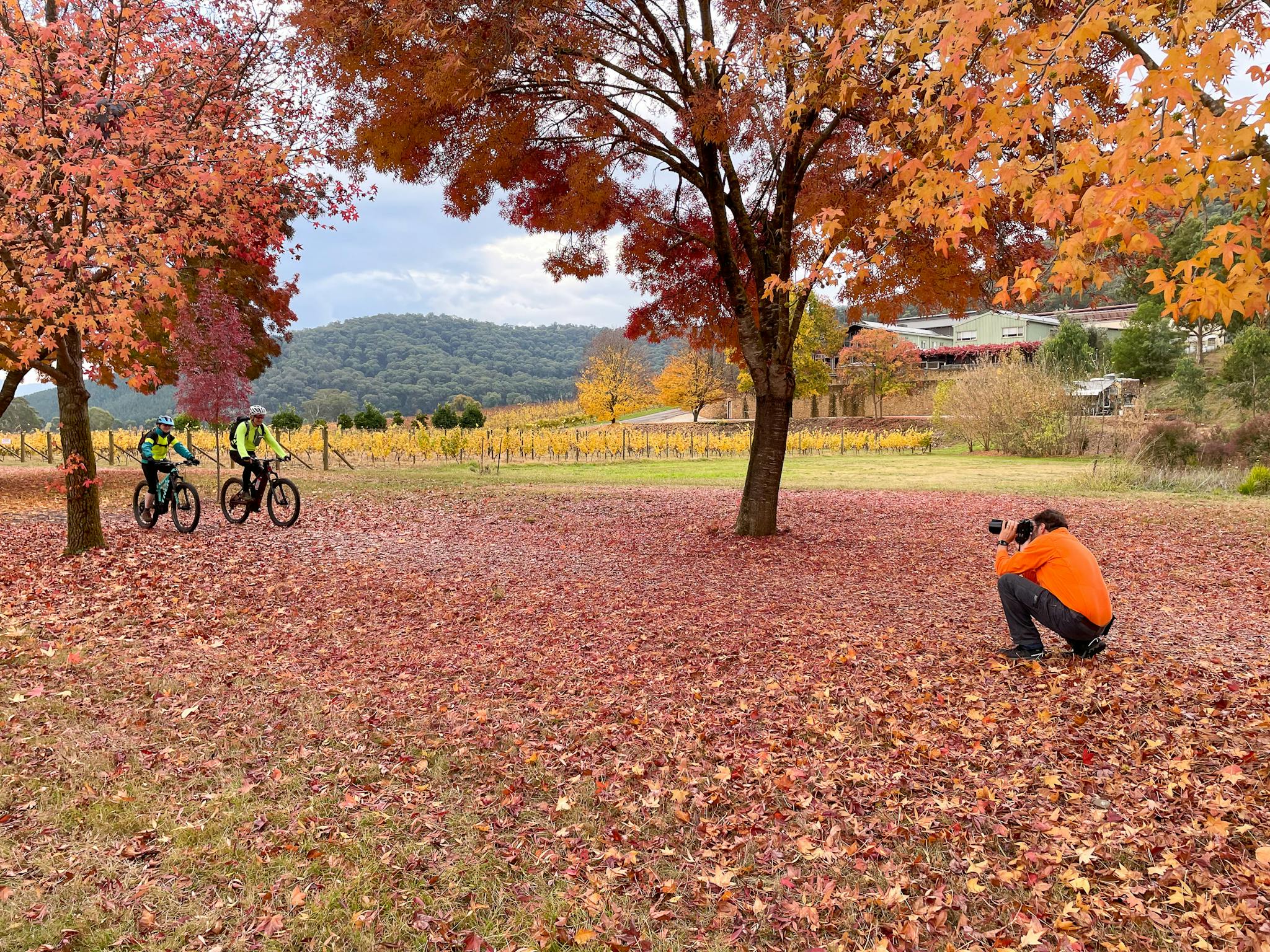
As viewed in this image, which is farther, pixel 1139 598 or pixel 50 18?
pixel 50 18

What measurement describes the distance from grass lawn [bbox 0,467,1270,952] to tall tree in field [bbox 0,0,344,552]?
2.49m

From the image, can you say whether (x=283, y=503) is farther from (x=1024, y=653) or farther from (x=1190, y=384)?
(x=1190, y=384)

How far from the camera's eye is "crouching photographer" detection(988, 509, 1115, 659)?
4500 mm

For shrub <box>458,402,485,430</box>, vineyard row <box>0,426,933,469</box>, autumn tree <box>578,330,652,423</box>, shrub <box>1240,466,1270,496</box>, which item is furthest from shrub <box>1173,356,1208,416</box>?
shrub <box>458,402,485,430</box>

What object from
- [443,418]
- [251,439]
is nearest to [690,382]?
[443,418]

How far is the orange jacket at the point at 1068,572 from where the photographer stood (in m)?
4.49

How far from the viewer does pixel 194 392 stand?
1736cm

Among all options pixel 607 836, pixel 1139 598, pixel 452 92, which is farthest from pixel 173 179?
pixel 1139 598

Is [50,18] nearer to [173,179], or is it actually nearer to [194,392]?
[173,179]

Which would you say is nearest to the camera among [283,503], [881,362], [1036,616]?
[1036,616]

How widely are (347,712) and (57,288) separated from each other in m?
5.90

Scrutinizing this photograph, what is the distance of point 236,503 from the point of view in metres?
10.3

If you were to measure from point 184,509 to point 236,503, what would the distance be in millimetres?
859

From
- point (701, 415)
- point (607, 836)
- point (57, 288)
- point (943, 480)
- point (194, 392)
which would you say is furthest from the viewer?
point (701, 415)
